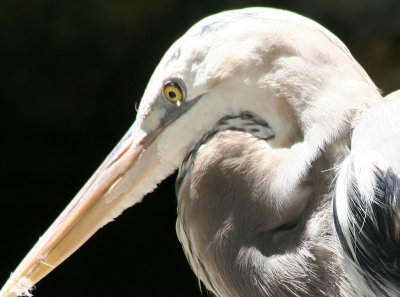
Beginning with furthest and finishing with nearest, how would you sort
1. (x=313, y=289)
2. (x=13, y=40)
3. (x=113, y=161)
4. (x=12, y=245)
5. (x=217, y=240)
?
(x=12, y=245), (x=13, y=40), (x=113, y=161), (x=217, y=240), (x=313, y=289)

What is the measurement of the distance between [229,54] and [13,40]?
Result: 312 cm

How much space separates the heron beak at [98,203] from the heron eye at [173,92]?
14 cm

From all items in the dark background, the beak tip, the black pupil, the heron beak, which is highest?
Result: the black pupil

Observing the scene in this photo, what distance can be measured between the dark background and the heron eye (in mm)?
2595

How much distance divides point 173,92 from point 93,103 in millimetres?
3018

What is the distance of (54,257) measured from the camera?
6.97 ft

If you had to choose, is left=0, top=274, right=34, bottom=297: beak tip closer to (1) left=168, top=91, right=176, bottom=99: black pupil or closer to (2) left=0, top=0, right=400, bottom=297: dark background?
(1) left=168, top=91, right=176, bottom=99: black pupil

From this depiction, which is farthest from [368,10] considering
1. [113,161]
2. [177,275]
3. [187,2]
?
[113,161]

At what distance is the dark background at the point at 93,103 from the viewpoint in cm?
448

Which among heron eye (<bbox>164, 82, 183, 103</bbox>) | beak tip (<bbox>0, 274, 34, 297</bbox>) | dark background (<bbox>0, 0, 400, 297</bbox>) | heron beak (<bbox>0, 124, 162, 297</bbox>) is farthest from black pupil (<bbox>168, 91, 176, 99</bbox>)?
dark background (<bbox>0, 0, 400, 297</bbox>)

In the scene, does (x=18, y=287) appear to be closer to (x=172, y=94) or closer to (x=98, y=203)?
(x=98, y=203)

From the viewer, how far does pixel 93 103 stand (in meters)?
4.84

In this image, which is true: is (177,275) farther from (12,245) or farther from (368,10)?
(368,10)

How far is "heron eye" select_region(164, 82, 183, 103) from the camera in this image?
1892mm
